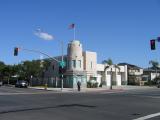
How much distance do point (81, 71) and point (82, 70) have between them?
622 mm

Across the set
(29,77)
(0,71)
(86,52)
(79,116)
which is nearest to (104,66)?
(86,52)

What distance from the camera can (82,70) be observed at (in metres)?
70.8

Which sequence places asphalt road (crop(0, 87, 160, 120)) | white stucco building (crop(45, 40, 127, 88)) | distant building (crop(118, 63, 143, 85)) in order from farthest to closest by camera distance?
1. distant building (crop(118, 63, 143, 85))
2. white stucco building (crop(45, 40, 127, 88))
3. asphalt road (crop(0, 87, 160, 120))

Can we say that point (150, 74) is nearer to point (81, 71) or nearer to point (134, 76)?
point (134, 76)

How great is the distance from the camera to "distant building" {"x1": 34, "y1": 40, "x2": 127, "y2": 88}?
70.3 metres

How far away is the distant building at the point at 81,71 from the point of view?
231 feet

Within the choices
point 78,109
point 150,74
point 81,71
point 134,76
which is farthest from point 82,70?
point 78,109

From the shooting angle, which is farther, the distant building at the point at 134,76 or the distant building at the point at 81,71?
the distant building at the point at 134,76

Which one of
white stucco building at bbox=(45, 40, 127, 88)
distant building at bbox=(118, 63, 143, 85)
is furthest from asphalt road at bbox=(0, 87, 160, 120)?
distant building at bbox=(118, 63, 143, 85)

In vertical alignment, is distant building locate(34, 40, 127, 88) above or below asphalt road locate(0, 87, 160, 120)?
above

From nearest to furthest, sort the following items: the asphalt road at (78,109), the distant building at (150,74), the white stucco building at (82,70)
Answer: the asphalt road at (78,109) → the white stucco building at (82,70) → the distant building at (150,74)

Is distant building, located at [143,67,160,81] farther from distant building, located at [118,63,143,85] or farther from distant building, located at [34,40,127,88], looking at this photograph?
distant building, located at [34,40,127,88]

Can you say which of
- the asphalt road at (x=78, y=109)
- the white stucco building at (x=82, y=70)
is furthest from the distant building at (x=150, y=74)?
the asphalt road at (x=78, y=109)

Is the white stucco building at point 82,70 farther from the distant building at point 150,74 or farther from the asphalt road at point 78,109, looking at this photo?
the asphalt road at point 78,109
